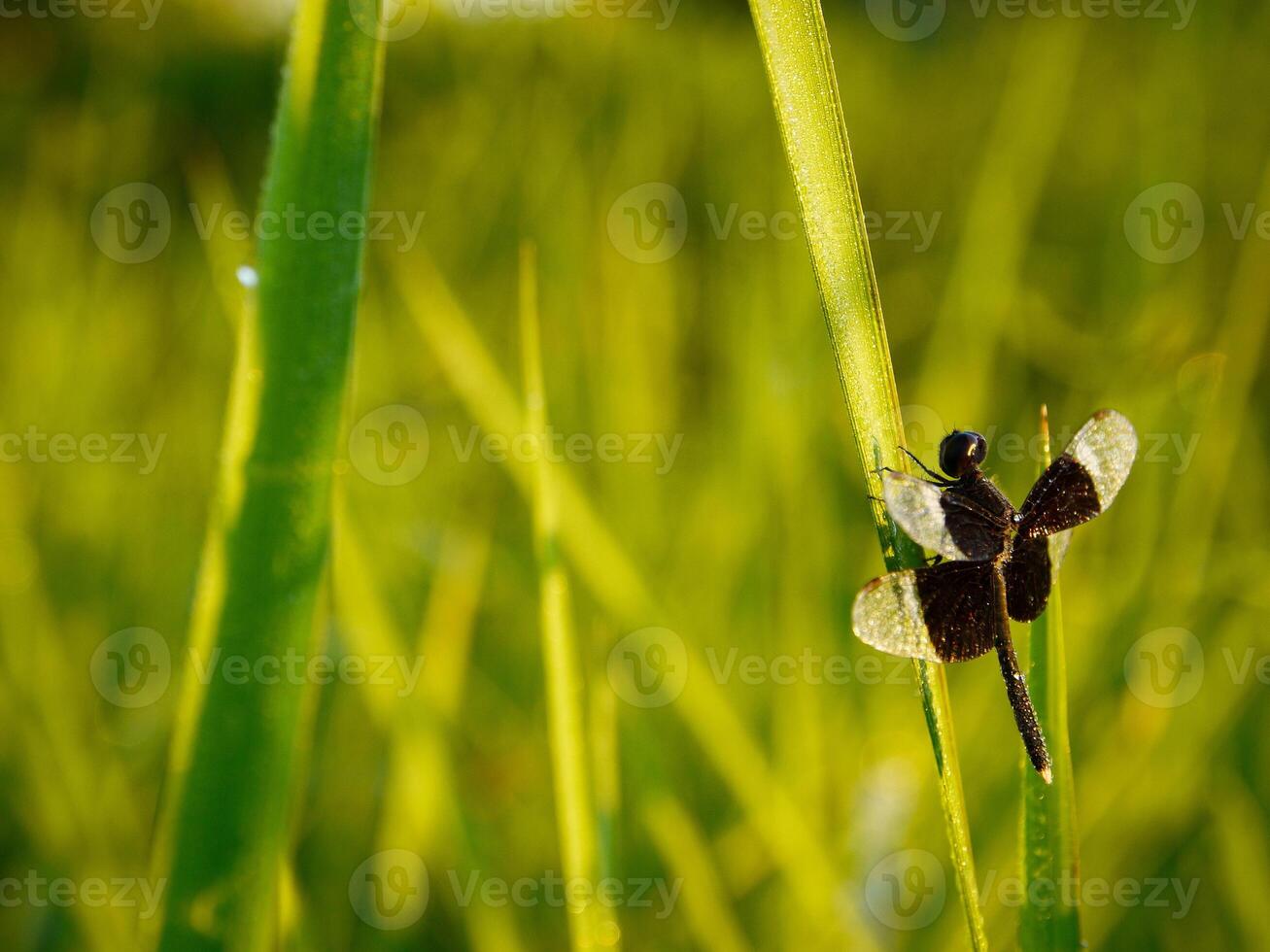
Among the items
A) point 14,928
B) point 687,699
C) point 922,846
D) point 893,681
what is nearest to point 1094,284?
point 893,681

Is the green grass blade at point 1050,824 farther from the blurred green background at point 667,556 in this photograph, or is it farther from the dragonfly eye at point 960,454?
the blurred green background at point 667,556

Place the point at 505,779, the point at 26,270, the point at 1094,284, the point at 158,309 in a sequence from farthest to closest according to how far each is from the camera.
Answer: the point at 158,309
the point at 1094,284
the point at 26,270
the point at 505,779

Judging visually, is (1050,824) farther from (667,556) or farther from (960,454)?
(667,556)

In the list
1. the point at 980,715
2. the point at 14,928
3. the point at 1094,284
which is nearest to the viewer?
the point at 14,928

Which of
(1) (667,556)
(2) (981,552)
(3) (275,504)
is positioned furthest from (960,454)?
(1) (667,556)

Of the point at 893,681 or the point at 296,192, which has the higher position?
the point at 296,192

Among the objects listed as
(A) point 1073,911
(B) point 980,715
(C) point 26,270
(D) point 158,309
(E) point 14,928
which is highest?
(D) point 158,309

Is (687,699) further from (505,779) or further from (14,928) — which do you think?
(14,928)
